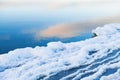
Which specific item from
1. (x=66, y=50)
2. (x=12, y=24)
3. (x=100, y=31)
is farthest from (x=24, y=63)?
(x=12, y=24)

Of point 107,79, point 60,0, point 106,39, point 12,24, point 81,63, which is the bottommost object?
point 107,79

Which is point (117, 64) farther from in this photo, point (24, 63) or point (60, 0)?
point (60, 0)

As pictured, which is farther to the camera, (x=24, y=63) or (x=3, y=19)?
(x=3, y=19)

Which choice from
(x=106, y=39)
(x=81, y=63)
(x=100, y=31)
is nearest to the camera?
(x=81, y=63)

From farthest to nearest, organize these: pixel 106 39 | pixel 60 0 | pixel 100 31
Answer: pixel 60 0 → pixel 100 31 → pixel 106 39

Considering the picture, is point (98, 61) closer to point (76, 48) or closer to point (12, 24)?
point (76, 48)

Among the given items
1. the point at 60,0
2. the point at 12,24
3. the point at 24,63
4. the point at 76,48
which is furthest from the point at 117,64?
the point at 60,0

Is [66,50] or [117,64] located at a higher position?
[66,50]
